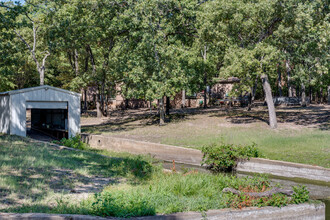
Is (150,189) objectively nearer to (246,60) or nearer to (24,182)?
(24,182)

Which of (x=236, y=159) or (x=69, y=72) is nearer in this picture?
(x=236, y=159)

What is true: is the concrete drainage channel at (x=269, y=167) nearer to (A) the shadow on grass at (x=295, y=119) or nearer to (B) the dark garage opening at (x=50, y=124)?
(B) the dark garage opening at (x=50, y=124)

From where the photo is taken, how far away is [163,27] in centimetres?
2653

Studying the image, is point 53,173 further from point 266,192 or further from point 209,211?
point 266,192

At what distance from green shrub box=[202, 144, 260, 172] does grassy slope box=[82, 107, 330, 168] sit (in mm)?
1507

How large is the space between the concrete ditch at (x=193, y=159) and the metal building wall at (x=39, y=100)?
1.68 m

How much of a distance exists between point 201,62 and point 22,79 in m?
23.0

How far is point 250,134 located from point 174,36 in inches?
473

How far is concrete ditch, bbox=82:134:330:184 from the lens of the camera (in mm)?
12117

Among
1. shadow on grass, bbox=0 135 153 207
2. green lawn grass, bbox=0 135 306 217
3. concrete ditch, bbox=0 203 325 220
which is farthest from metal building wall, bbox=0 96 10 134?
concrete ditch, bbox=0 203 325 220

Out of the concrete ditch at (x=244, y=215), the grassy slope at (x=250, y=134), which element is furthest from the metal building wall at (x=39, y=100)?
the concrete ditch at (x=244, y=215)

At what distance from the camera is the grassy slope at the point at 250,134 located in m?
15.4

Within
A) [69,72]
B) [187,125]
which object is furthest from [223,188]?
[69,72]

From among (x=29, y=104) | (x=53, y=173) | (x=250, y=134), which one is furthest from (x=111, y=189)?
(x=29, y=104)
